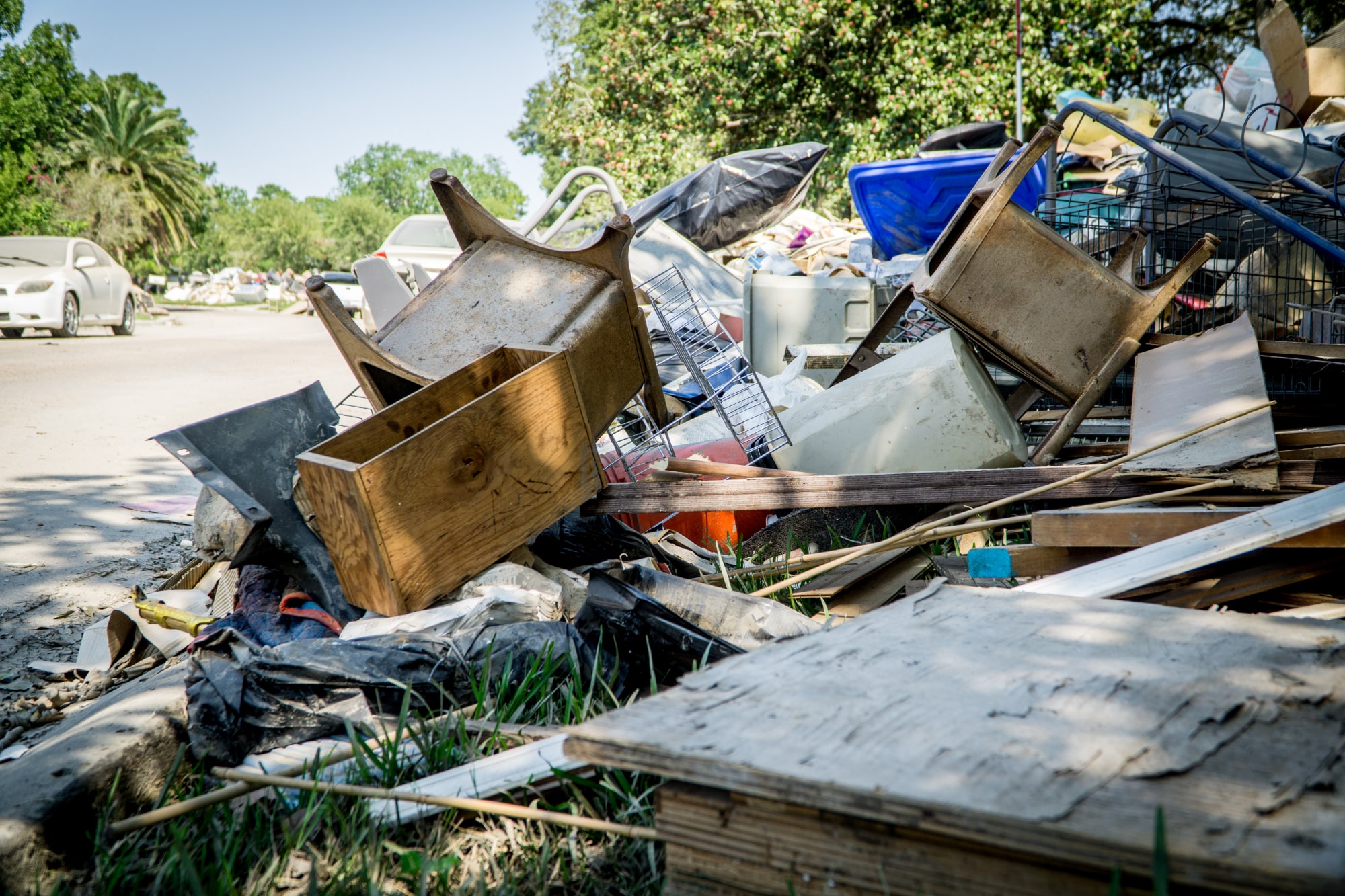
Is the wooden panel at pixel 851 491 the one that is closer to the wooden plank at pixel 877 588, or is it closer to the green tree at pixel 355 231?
the wooden plank at pixel 877 588

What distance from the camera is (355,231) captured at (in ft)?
221

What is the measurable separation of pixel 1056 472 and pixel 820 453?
93 centimetres

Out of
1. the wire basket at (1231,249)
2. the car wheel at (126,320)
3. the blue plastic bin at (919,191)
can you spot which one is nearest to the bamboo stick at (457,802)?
the wire basket at (1231,249)

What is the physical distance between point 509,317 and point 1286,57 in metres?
7.58

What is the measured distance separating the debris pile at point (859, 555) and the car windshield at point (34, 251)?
1192 centimetres

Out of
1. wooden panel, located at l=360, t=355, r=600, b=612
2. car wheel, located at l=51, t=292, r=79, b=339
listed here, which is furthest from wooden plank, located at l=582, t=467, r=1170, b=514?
car wheel, located at l=51, t=292, r=79, b=339

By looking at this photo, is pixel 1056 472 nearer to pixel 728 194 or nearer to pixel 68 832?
pixel 68 832

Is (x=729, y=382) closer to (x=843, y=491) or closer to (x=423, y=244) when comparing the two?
(x=843, y=491)

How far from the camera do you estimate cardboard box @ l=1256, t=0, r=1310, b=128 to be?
7031 millimetres

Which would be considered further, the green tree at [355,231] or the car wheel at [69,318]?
the green tree at [355,231]

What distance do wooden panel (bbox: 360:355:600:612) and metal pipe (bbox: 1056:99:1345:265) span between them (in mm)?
2742

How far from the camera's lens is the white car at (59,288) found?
12.4 m

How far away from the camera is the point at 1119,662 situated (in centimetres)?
145

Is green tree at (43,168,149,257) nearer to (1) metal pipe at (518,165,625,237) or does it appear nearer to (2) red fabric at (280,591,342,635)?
(1) metal pipe at (518,165,625,237)
